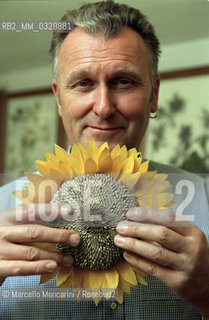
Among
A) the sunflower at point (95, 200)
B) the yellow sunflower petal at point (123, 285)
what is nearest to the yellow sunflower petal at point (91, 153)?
the sunflower at point (95, 200)

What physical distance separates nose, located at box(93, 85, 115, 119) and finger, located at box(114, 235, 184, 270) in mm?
217

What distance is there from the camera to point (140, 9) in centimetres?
48

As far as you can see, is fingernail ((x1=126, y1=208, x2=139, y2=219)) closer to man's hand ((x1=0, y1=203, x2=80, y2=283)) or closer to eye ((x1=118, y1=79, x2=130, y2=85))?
man's hand ((x1=0, y1=203, x2=80, y2=283))

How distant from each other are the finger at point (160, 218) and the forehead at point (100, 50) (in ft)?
0.81

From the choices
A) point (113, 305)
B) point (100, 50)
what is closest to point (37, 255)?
point (113, 305)

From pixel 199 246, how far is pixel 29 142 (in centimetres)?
27

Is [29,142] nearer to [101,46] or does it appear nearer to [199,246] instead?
[101,46]

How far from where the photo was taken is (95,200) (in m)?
0.28

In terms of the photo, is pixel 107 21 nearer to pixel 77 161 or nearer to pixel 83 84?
pixel 83 84

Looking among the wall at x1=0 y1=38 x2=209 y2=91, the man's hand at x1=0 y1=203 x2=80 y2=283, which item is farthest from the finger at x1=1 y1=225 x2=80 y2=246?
the wall at x1=0 y1=38 x2=209 y2=91

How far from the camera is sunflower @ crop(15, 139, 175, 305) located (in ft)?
0.89

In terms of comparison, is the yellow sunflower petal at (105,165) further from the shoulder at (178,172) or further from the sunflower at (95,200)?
the shoulder at (178,172)

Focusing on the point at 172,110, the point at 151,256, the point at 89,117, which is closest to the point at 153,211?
the point at 151,256

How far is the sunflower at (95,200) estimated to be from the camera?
27 centimetres
